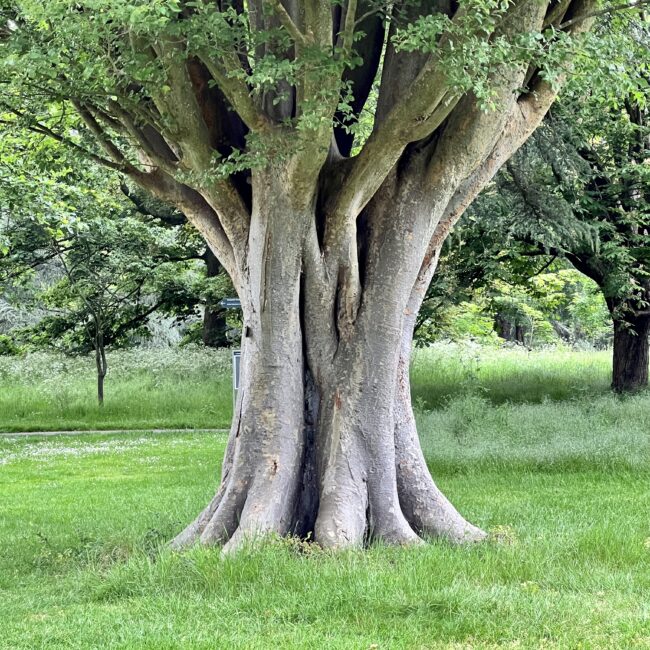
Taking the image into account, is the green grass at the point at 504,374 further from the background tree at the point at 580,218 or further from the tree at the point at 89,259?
the tree at the point at 89,259

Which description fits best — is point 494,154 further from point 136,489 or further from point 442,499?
point 136,489

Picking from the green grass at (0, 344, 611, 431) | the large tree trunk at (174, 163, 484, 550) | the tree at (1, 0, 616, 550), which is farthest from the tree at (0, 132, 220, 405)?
the large tree trunk at (174, 163, 484, 550)

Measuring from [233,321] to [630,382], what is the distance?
12.7 m

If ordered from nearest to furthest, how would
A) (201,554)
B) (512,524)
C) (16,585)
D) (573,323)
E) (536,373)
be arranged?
(201,554) < (16,585) < (512,524) < (536,373) < (573,323)

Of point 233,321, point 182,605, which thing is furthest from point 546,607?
point 233,321

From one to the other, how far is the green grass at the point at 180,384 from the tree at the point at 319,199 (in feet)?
41.1

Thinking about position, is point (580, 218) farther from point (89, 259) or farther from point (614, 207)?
point (89, 259)

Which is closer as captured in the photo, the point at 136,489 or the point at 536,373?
the point at 136,489

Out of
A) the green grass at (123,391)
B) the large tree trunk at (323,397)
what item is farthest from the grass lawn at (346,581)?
the green grass at (123,391)

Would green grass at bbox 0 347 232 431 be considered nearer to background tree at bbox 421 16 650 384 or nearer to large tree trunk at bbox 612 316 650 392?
background tree at bbox 421 16 650 384

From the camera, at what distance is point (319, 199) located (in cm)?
716

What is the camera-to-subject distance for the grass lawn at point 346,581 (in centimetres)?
457

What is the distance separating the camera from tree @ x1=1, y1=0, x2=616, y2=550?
19.9ft

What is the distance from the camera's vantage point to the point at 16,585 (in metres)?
6.50
